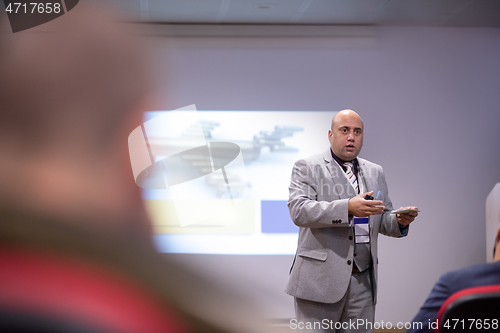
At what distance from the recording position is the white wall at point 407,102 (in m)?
4.13

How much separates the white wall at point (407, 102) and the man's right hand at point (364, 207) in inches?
101

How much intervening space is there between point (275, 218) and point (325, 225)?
240 cm

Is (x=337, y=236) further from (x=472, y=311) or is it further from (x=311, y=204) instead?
(x=472, y=311)

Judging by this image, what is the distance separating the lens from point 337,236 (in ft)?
5.76

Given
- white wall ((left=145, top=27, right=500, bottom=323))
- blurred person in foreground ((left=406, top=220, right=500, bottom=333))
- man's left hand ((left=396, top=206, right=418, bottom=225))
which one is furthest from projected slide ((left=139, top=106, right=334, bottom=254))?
blurred person in foreground ((left=406, top=220, right=500, bottom=333))

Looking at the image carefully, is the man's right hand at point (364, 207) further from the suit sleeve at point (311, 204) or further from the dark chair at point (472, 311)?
the dark chair at point (472, 311)

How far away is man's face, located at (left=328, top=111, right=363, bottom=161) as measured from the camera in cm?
185

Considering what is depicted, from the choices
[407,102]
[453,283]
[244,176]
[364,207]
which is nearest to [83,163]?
[453,283]

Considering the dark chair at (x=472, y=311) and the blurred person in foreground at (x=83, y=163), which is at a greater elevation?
the blurred person in foreground at (x=83, y=163)

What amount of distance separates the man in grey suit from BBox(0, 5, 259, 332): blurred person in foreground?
4.17 feet

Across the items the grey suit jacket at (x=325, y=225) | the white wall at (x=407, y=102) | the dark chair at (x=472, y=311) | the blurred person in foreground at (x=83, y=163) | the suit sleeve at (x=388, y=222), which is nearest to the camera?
the blurred person in foreground at (x=83, y=163)

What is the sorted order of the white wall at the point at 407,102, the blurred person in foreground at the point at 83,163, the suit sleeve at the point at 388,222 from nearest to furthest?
1. the blurred person in foreground at the point at 83,163
2. the suit sleeve at the point at 388,222
3. the white wall at the point at 407,102

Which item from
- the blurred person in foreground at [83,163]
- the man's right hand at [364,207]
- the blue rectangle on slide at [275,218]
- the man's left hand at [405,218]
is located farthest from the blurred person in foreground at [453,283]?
the blue rectangle on slide at [275,218]

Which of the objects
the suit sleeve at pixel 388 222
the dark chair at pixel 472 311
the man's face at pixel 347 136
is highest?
the man's face at pixel 347 136
